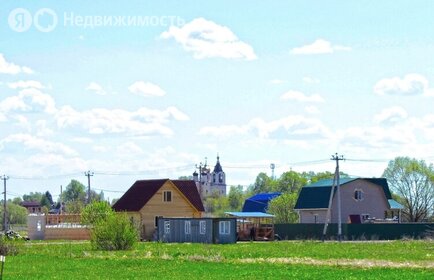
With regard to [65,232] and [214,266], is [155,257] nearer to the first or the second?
[214,266]

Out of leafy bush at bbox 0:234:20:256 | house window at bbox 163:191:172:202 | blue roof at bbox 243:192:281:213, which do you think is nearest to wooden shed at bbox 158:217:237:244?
house window at bbox 163:191:172:202

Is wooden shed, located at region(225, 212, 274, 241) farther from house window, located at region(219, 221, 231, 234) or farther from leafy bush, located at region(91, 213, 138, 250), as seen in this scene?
leafy bush, located at region(91, 213, 138, 250)

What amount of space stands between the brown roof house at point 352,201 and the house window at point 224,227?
77.1ft

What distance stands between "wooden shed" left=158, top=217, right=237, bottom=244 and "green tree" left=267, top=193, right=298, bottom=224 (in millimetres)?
34670

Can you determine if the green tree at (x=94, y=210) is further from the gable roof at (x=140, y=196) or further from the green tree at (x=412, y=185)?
the green tree at (x=412, y=185)

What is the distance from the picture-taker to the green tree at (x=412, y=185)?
106 m

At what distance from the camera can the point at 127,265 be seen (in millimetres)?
41719

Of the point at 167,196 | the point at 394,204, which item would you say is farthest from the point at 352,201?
the point at 167,196

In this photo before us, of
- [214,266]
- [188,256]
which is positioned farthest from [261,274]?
[188,256]

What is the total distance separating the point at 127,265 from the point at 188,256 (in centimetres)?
595

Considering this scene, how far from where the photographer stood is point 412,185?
354 ft

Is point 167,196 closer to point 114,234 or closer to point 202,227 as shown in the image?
point 202,227

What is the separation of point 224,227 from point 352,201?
2661 centimetres

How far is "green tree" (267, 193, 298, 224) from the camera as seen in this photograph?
109812 mm
